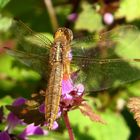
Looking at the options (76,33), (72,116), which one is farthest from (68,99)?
(76,33)

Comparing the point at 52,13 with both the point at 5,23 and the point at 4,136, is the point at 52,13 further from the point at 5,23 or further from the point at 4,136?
the point at 4,136

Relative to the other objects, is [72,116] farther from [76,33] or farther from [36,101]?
[36,101]

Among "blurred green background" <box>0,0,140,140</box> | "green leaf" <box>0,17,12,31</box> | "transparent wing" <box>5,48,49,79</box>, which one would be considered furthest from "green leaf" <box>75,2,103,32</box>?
"transparent wing" <box>5,48,49,79</box>

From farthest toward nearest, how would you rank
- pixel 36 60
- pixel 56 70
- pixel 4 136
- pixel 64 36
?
pixel 36 60 → pixel 64 36 → pixel 56 70 → pixel 4 136

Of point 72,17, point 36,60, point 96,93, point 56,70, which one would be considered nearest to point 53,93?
point 56,70

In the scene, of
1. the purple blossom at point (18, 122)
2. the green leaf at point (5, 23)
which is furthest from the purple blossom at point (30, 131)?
the green leaf at point (5, 23)

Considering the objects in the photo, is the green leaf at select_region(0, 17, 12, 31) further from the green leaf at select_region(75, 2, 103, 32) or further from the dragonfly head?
the dragonfly head

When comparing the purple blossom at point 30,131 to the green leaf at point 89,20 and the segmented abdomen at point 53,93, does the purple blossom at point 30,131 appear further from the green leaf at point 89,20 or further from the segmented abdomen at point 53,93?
the green leaf at point 89,20
